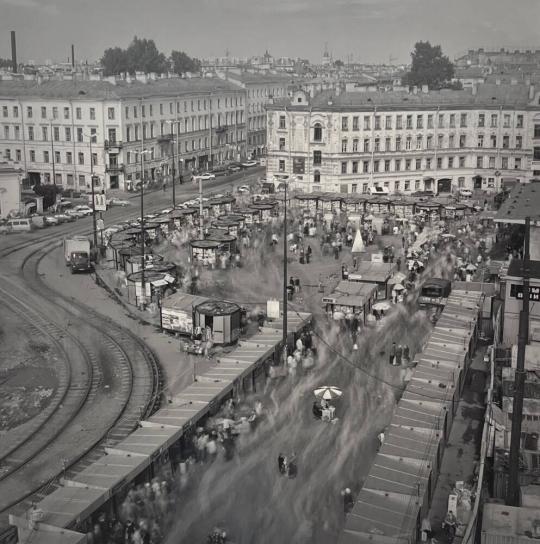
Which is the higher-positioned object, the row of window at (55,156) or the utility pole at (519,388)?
the row of window at (55,156)

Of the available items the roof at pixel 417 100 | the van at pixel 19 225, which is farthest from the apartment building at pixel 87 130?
the van at pixel 19 225

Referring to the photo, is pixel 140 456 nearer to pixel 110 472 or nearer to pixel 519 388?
pixel 110 472

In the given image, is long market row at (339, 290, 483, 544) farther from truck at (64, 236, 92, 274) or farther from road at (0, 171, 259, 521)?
truck at (64, 236, 92, 274)

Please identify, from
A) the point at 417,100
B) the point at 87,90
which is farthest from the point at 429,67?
the point at 87,90

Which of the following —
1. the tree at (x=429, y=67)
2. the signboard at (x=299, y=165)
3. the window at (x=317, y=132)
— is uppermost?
the tree at (x=429, y=67)

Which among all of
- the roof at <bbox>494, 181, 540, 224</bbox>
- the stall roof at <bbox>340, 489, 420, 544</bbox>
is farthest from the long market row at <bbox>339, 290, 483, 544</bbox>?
the roof at <bbox>494, 181, 540, 224</bbox>

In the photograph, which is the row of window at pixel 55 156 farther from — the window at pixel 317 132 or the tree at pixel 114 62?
the tree at pixel 114 62

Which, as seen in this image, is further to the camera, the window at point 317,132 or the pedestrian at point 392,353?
the window at point 317,132

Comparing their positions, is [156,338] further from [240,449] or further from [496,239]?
[496,239]
